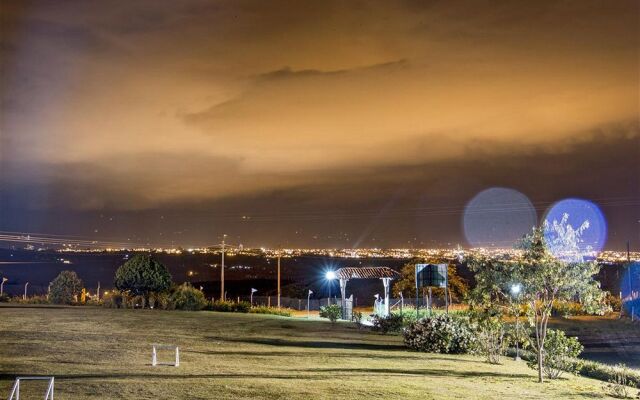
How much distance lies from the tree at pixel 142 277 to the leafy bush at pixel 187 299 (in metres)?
1.36

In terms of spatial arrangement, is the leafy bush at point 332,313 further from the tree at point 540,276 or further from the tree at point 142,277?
the tree at point 540,276

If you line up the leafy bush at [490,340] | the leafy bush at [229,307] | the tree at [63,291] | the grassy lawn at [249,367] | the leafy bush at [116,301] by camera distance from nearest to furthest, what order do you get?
the grassy lawn at [249,367] < the leafy bush at [490,340] < the leafy bush at [116,301] < the leafy bush at [229,307] < the tree at [63,291]

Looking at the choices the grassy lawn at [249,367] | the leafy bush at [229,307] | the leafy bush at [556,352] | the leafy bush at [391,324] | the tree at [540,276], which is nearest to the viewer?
the grassy lawn at [249,367]

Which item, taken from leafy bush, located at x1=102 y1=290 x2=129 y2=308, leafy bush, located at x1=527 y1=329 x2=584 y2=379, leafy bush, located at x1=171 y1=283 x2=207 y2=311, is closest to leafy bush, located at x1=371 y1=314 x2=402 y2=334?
leafy bush, located at x1=527 y1=329 x2=584 y2=379

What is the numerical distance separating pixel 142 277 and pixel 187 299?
3.67 meters

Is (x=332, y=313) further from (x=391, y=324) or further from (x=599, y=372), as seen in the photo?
(x=599, y=372)

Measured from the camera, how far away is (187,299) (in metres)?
48.3

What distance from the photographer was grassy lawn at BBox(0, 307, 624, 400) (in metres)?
15.4

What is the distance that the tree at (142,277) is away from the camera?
48531mm

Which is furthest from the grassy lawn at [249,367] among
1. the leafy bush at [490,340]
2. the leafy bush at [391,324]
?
the leafy bush at [391,324]

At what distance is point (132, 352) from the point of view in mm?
22047

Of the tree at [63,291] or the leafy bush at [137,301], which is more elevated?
the tree at [63,291]

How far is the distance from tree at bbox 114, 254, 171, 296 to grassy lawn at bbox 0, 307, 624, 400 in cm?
1578

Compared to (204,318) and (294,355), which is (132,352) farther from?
(204,318)
